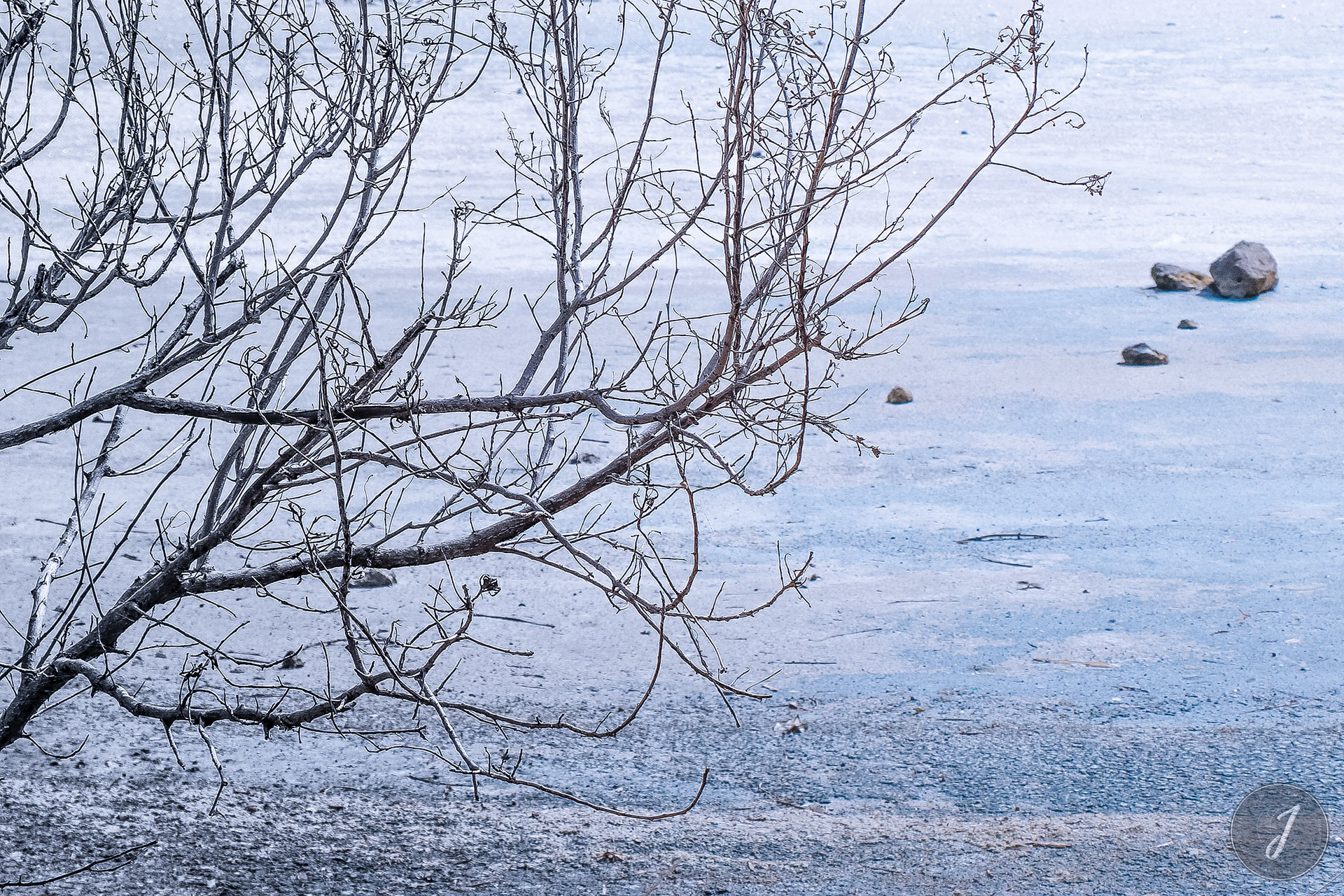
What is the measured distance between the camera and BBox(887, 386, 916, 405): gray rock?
831 centimetres

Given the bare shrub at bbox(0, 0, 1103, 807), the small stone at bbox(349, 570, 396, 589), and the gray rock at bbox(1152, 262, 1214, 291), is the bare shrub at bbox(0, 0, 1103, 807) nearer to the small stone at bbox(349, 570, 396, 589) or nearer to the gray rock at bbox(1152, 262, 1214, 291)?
the small stone at bbox(349, 570, 396, 589)

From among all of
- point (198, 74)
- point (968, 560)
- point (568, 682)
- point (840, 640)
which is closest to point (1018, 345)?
point (968, 560)

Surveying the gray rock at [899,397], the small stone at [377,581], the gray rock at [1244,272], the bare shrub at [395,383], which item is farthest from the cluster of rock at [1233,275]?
the small stone at [377,581]

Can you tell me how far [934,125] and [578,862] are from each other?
16169mm

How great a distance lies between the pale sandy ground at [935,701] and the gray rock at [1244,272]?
Result: 1.55 m

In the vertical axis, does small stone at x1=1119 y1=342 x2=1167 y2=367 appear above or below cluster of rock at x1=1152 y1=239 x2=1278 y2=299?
below

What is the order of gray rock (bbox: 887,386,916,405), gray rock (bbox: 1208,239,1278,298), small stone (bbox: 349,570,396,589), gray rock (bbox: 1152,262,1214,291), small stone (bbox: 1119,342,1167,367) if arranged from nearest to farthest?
small stone (bbox: 349,570,396,589)
gray rock (bbox: 887,386,916,405)
small stone (bbox: 1119,342,1167,367)
gray rock (bbox: 1208,239,1278,298)
gray rock (bbox: 1152,262,1214,291)

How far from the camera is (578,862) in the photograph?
3686mm

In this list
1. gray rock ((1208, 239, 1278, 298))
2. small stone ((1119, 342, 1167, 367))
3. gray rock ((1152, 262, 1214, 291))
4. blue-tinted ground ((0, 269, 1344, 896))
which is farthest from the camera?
gray rock ((1152, 262, 1214, 291))

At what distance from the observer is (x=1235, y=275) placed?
34.9ft

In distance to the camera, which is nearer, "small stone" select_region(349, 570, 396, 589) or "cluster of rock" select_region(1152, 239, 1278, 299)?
"small stone" select_region(349, 570, 396, 589)

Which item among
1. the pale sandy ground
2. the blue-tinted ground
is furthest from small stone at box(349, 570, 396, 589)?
the blue-tinted ground

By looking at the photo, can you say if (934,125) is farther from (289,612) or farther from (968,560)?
(289,612)

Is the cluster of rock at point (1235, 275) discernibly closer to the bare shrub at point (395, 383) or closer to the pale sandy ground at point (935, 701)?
the pale sandy ground at point (935, 701)
